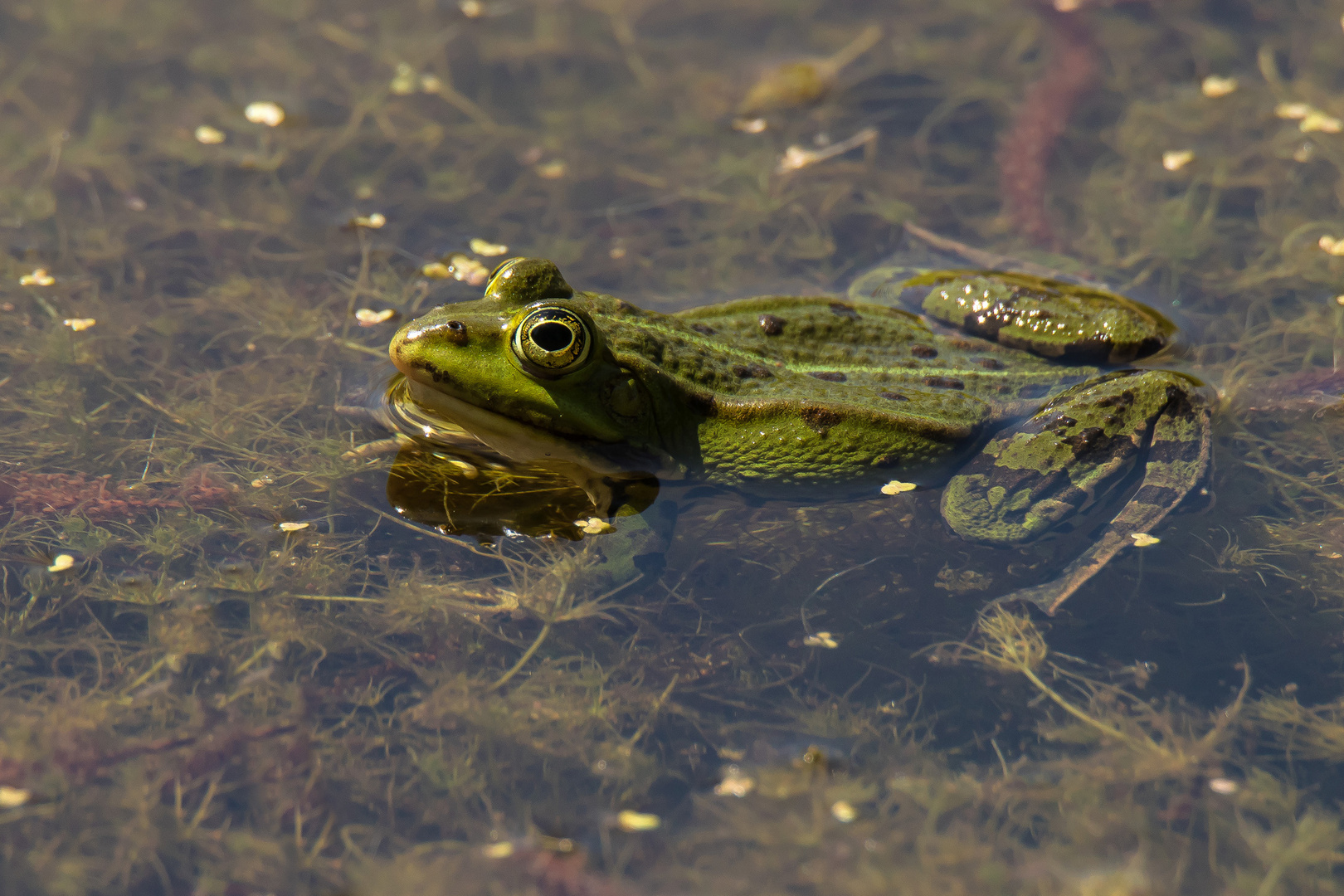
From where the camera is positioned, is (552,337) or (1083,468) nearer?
(552,337)

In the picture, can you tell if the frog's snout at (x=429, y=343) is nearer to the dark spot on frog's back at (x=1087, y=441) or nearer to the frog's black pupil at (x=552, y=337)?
the frog's black pupil at (x=552, y=337)

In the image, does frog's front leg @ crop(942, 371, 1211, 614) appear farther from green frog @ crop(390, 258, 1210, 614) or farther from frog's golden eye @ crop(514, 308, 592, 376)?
frog's golden eye @ crop(514, 308, 592, 376)

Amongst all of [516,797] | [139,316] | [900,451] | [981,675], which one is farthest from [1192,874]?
[139,316]

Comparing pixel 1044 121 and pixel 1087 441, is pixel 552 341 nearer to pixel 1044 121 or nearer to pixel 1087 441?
pixel 1087 441

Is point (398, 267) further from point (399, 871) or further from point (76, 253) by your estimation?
point (399, 871)

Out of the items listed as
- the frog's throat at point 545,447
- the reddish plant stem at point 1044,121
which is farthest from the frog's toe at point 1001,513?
the reddish plant stem at point 1044,121

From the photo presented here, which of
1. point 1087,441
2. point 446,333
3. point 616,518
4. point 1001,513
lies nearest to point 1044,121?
point 1087,441

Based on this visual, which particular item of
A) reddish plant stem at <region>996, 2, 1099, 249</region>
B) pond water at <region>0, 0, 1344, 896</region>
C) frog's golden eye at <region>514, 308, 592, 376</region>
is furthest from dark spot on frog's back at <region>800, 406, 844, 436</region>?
reddish plant stem at <region>996, 2, 1099, 249</region>
